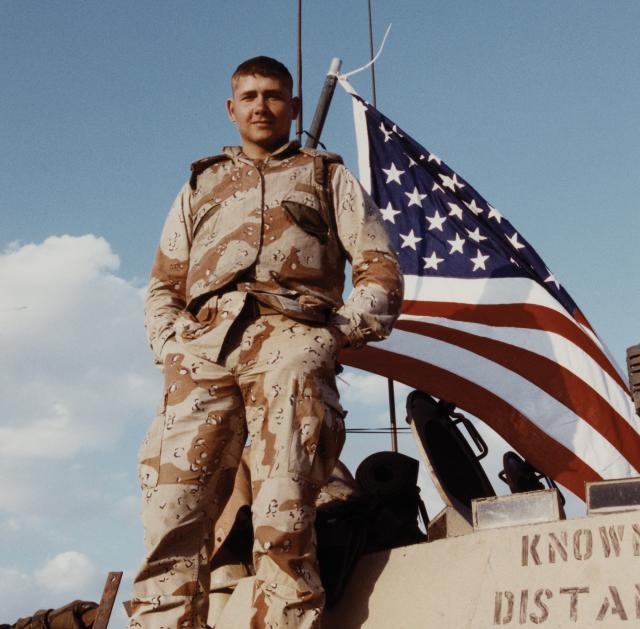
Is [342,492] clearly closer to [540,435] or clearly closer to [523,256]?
[540,435]

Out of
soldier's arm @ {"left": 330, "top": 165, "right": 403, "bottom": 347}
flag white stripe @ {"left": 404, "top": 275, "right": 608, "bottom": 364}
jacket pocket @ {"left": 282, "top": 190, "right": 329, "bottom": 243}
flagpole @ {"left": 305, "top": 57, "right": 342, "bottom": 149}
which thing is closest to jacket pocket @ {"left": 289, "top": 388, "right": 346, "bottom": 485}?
soldier's arm @ {"left": 330, "top": 165, "right": 403, "bottom": 347}

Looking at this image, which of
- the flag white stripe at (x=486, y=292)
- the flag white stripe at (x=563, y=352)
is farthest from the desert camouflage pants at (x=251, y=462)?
the flag white stripe at (x=486, y=292)

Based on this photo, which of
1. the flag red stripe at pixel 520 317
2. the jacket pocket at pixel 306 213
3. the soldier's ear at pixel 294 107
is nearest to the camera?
the jacket pocket at pixel 306 213

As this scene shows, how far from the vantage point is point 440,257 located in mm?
6770

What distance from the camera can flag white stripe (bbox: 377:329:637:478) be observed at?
578 cm

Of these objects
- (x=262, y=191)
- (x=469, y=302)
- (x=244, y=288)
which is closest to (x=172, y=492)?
(x=244, y=288)

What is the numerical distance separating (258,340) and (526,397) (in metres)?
2.94

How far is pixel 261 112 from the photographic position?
149 inches

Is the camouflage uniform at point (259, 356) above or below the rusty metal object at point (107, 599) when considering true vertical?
above

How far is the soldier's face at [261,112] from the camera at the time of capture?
150 inches

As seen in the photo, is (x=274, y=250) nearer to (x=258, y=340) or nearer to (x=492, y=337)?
(x=258, y=340)

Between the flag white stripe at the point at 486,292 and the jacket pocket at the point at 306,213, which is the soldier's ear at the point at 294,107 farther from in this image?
the flag white stripe at the point at 486,292

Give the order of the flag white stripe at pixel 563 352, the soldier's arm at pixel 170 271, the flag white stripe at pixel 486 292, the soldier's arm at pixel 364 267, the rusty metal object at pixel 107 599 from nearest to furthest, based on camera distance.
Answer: the soldier's arm at pixel 364 267 → the soldier's arm at pixel 170 271 → the rusty metal object at pixel 107 599 → the flag white stripe at pixel 563 352 → the flag white stripe at pixel 486 292

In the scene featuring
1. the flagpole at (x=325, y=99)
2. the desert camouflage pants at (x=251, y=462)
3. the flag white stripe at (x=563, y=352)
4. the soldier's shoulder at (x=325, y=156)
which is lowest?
the desert camouflage pants at (x=251, y=462)
